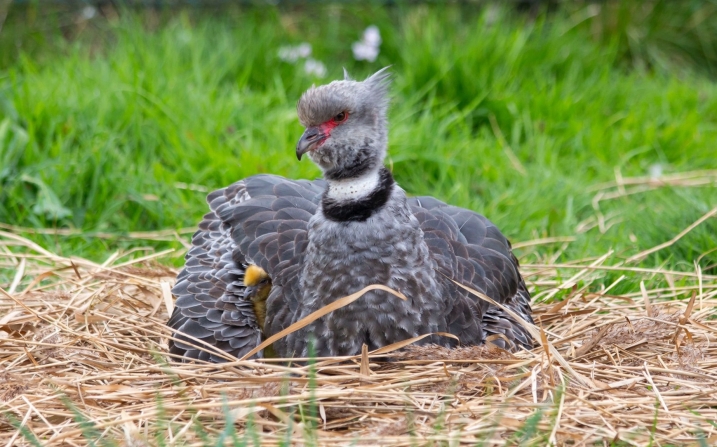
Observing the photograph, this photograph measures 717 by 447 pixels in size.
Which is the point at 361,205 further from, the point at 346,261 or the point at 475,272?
the point at 475,272

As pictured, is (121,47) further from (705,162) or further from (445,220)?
(705,162)

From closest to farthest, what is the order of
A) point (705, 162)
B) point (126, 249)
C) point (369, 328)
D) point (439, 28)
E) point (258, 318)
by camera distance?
point (369, 328), point (258, 318), point (126, 249), point (705, 162), point (439, 28)

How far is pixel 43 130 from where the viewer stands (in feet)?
17.5

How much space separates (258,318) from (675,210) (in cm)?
244

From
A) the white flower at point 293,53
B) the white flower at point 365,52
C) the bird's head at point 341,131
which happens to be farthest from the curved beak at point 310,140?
the white flower at point 365,52

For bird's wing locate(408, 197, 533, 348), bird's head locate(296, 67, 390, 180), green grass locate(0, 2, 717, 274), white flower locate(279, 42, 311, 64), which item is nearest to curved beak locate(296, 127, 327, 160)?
bird's head locate(296, 67, 390, 180)

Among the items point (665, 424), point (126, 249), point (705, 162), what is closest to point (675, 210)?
point (705, 162)

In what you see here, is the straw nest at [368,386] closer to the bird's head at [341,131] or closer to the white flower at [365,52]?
the bird's head at [341,131]

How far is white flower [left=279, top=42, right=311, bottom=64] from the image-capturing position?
6516 mm

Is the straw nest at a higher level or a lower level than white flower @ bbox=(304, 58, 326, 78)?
lower

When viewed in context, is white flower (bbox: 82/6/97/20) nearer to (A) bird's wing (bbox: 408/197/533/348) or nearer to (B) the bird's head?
(A) bird's wing (bbox: 408/197/533/348)

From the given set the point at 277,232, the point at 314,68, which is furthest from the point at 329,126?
the point at 314,68

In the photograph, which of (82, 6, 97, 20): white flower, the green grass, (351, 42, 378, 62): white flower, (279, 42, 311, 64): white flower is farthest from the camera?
(82, 6, 97, 20): white flower

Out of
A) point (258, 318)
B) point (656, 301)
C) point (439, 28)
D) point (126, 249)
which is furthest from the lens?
point (439, 28)
